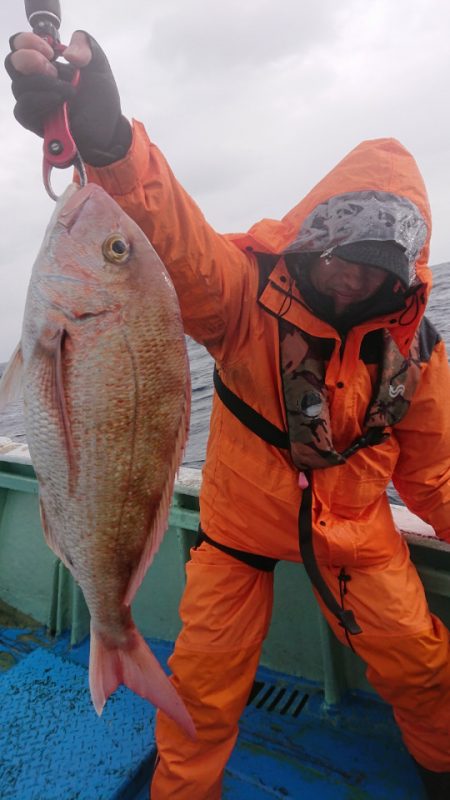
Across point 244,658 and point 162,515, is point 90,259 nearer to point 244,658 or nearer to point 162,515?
point 162,515

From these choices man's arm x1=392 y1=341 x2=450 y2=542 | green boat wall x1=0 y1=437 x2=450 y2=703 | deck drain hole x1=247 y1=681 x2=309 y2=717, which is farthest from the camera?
deck drain hole x1=247 y1=681 x2=309 y2=717

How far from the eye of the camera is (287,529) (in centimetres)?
253

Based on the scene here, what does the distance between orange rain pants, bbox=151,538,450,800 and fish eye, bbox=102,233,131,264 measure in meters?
1.46

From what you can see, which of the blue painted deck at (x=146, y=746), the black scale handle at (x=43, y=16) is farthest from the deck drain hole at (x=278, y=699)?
the black scale handle at (x=43, y=16)

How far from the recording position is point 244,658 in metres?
2.51

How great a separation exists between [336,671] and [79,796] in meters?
A: 1.50

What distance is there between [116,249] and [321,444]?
1.20 meters

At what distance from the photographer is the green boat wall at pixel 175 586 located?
310 cm

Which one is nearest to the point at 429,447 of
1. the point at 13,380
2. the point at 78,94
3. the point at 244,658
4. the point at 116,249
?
the point at 244,658

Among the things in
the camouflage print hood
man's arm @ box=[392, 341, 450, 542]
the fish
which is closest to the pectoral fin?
the fish

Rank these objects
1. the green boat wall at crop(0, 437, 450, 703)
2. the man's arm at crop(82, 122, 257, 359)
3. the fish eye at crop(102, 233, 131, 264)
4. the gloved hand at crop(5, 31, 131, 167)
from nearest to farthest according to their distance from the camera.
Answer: the gloved hand at crop(5, 31, 131, 167)
the fish eye at crop(102, 233, 131, 264)
the man's arm at crop(82, 122, 257, 359)
the green boat wall at crop(0, 437, 450, 703)

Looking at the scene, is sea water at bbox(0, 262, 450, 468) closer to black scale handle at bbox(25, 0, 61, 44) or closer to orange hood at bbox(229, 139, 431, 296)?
orange hood at bbox(229, 139, 431, 296)

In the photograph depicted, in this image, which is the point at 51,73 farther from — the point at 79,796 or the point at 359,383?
the point at 79,796

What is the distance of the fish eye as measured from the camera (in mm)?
1667
